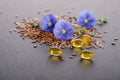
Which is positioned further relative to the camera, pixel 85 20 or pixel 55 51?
pixel 85 20

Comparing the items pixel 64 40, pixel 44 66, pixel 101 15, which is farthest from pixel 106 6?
pixel 44 66

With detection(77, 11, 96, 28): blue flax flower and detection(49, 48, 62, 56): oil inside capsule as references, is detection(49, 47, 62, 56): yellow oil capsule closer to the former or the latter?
detection(49, 48, 62, 56): oil inside capsule

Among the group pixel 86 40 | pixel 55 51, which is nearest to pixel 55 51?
pixel 55 51

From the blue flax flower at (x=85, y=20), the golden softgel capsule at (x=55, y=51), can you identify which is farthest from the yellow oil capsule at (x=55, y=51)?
the blue flax flower at (x=85, y=20)

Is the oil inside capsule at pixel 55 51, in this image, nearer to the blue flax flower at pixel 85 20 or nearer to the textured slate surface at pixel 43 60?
the textured slate surface at pixel 43 60

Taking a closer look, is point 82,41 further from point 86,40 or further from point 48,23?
point 48,23

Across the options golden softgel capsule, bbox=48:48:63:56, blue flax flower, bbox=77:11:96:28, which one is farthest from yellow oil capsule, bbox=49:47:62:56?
blue flax flower, bbox=77:11:96:28
